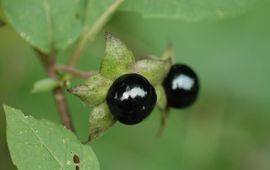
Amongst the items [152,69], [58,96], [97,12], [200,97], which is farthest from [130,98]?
[200,97]

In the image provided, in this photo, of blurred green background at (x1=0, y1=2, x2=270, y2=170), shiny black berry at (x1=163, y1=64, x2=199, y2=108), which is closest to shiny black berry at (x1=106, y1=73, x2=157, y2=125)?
shiny black berry at (x1=163, y1=64, x2=199, y2=108)

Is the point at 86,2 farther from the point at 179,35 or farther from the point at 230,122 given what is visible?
the point at 230,122

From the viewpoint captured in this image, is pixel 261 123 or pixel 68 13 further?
pixel 261 123

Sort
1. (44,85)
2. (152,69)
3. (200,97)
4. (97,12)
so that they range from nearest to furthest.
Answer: (152,69)
(44,85)
(97,12)
(200,97)

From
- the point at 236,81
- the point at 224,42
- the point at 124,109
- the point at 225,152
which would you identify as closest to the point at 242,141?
the point at 225,152

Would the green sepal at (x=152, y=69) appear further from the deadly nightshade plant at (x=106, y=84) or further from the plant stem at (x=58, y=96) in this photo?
the plant stem at (x=58, y=96)

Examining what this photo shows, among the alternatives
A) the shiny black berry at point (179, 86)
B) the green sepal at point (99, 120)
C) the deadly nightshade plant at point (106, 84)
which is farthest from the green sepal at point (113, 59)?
the shiny black berry at point (179, 86)

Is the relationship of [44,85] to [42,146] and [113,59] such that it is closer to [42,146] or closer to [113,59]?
[113,59]
